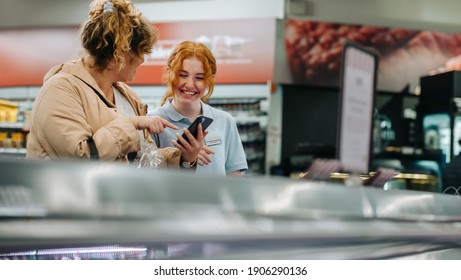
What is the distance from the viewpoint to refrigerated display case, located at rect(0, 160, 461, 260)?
56 cm

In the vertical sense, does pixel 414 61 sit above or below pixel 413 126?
above

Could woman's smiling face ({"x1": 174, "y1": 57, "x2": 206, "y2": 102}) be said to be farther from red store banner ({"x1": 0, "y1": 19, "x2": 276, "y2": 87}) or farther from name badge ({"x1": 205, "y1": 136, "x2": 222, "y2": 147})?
red store banner ({"x1": 0, "y1": 19, "x2": 276, "y2": 87})

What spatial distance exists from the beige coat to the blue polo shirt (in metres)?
0.31

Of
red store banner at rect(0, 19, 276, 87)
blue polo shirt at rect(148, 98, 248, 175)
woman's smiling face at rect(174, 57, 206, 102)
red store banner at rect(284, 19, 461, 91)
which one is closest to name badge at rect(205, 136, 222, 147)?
blue polo shirt at rect(148, 98, 248, 175)

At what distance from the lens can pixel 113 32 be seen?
3.65 feet

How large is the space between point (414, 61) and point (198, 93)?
457 cm

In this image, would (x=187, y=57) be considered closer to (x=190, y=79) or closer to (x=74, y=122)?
(x=190, y=79)

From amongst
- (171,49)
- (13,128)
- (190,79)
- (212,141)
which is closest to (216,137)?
(212,141)

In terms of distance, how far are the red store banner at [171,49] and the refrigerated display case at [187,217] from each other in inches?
147

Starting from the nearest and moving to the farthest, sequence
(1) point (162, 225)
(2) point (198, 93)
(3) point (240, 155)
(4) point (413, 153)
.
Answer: (1) point (162, 225) → (2) point (198, 93) → (3) point (240, 155) → (4) point (413, 153)

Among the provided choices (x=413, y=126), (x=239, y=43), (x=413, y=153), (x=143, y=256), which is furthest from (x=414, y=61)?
(x=143, y=256)

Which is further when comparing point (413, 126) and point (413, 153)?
point (413, 126)

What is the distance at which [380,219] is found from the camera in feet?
3.40
